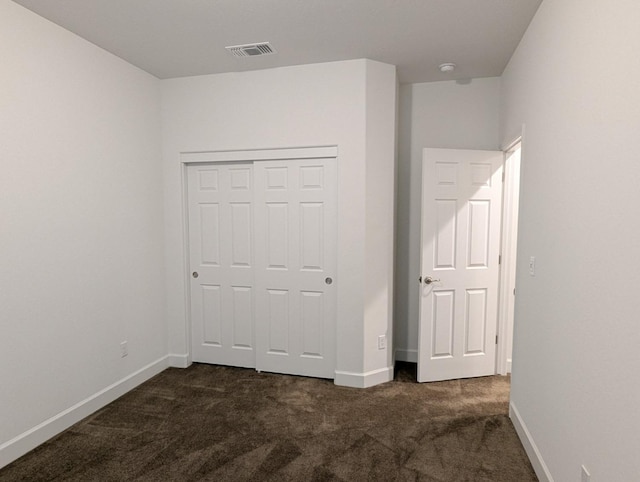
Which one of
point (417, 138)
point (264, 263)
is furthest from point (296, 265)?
point (417, 138)

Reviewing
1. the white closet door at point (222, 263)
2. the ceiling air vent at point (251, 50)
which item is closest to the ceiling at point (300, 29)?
the ceiling air vent at point (251, 50)

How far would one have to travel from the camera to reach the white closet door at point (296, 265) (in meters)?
3.39

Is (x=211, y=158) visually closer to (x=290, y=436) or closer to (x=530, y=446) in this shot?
(x=290, y=436)

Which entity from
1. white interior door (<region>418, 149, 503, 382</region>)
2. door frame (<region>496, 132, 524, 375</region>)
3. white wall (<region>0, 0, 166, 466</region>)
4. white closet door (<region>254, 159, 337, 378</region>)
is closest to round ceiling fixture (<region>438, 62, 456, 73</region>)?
white interior door (<region>418, 149, 503, 382</region>)

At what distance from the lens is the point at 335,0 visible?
2273 millimetres

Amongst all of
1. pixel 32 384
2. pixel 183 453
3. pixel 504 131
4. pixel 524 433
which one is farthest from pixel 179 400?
pixel 504 131

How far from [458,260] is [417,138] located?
124 cm

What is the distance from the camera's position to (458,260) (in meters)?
3.41

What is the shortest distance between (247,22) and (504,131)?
2233 millimetres

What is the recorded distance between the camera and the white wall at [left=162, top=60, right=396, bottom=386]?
3195 millimetres

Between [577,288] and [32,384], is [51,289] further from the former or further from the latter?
[577,288]

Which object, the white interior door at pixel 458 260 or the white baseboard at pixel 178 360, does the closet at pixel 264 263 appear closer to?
the white baseboard at pixel 178 360

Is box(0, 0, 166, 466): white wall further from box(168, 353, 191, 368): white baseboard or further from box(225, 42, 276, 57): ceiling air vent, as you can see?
box(225, 42, 276, 57): ceiling air vent

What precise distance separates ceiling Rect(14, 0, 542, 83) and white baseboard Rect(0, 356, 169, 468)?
103 inches
